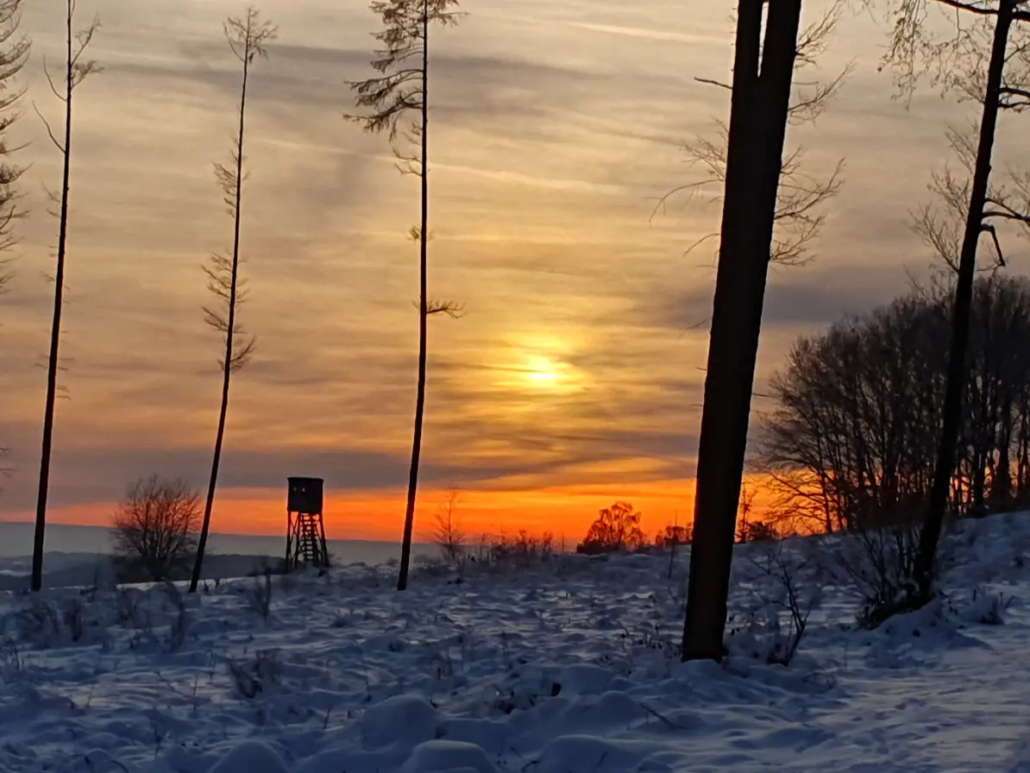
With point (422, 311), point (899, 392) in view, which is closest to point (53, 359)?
point (422, 311)

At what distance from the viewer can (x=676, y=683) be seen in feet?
31.2

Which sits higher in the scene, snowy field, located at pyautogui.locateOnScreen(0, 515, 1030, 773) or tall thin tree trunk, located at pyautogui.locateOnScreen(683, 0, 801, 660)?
tall thin tree trunk, located at pyautogui.locateOnScreen(683, 0, 801, 660)

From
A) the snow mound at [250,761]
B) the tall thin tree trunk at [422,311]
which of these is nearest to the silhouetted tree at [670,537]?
the tall thin tree trunk at [422,311]

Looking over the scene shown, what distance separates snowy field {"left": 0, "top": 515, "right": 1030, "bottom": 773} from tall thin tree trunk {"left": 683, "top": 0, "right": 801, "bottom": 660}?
1668 mm

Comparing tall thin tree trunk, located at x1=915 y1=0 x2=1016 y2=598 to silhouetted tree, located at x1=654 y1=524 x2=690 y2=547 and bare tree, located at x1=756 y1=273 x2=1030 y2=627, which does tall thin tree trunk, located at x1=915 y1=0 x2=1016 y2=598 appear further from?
bare tree, located at x1=756 y1=273 x2=1030 y2=627

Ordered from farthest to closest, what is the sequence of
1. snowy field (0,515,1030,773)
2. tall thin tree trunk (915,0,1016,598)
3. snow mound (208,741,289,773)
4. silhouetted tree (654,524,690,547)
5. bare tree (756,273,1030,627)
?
bare tree (756,273,1030,627), silhouetted tree (654,524,690,547), tall thin tree trunk (915,0,1016,598), snowy field (0,515,1030,773), snow mound (208,741,289,773)

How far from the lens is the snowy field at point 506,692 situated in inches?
289

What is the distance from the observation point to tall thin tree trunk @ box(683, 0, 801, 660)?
10.2 metres

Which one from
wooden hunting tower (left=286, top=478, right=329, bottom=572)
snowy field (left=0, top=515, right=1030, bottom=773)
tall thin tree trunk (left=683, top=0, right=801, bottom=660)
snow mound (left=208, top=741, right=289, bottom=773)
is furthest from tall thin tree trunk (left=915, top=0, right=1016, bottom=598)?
wooden hunting tower (left=286, top=478, right=329, bottom=572)

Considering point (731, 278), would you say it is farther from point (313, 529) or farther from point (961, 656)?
point (313, 529)

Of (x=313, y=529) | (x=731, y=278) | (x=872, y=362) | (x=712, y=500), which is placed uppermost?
(x=872, y=362)

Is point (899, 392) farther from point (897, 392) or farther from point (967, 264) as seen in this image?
point (967, 264)

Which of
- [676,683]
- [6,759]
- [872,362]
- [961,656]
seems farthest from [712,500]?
[872,362]

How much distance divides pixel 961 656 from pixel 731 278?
14.5ft
